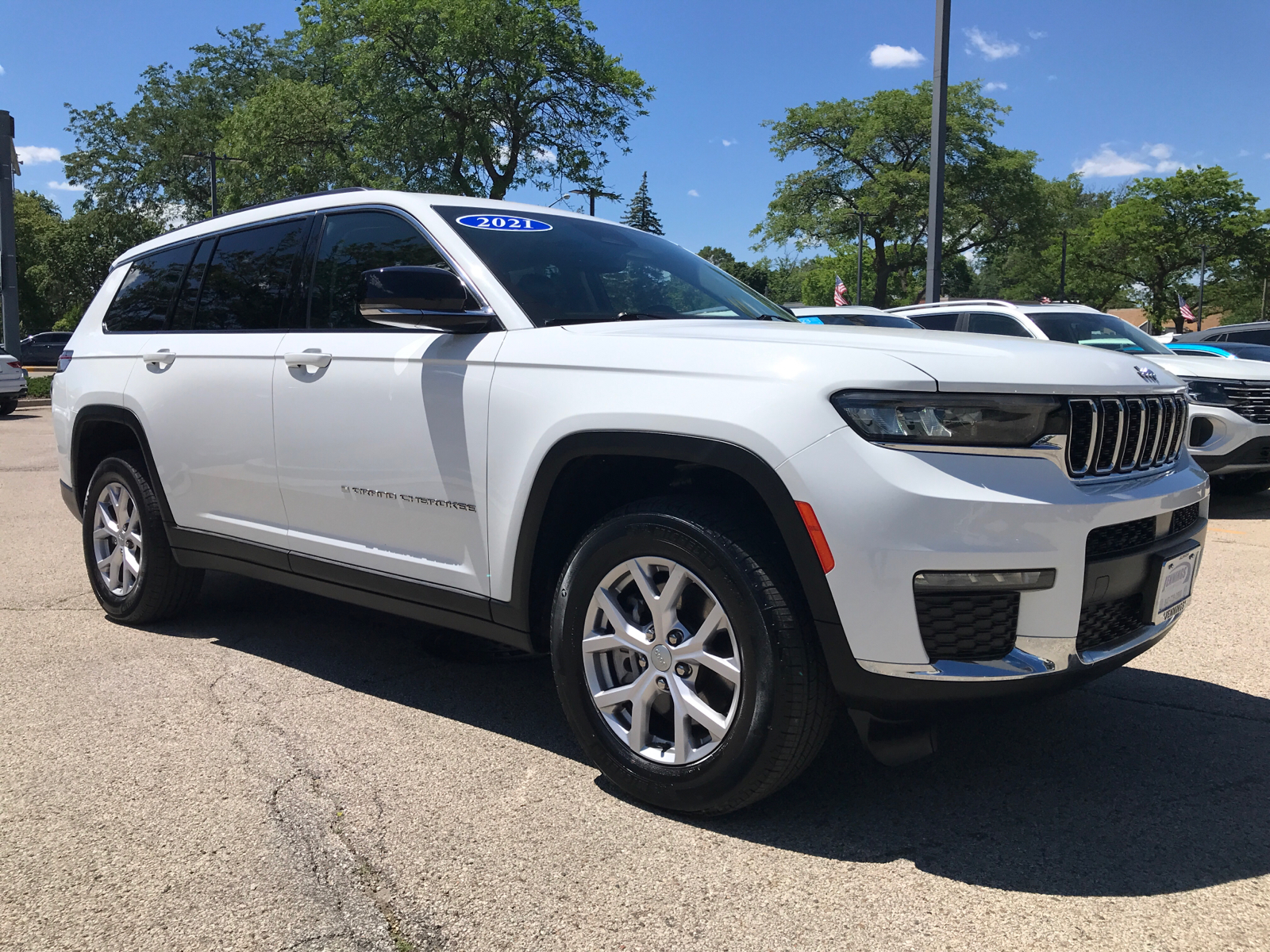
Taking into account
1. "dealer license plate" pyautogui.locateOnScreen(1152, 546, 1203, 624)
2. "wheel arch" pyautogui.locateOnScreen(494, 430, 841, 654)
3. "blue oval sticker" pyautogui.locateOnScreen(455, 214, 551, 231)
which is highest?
"blue oval sticker" pyautogui.locateOnScreen(455, 214, 551, 231)

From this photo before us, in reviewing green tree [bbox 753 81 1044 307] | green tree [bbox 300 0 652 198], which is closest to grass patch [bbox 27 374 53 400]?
green tree [bbox 300 0 652 198]

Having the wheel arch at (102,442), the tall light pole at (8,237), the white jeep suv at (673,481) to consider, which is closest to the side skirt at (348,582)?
the white jeep suv at (673,481)

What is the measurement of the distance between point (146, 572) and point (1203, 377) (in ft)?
26.4

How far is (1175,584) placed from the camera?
9.23ft

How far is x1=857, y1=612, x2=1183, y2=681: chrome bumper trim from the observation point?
2.43 metres

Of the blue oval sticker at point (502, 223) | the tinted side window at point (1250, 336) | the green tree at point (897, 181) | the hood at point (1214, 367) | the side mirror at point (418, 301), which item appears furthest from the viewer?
the green tree at point (897, 181)

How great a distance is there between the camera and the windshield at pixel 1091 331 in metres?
9.27

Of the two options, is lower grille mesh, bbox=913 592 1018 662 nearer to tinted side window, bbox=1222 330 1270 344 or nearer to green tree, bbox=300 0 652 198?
tinted side window, bbox=1222 330 1270 344

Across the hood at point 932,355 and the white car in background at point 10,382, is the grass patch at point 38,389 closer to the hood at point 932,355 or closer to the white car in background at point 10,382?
the white car in background at point 10,382

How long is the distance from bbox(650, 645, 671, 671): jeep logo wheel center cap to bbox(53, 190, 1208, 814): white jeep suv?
0.07ft

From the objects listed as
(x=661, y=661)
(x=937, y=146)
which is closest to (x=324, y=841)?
(x=661, y=661)

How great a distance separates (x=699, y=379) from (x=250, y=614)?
340cm

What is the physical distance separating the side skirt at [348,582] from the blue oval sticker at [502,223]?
4.09 ft

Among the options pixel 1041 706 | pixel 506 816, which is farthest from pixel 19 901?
pixel 1041 706
